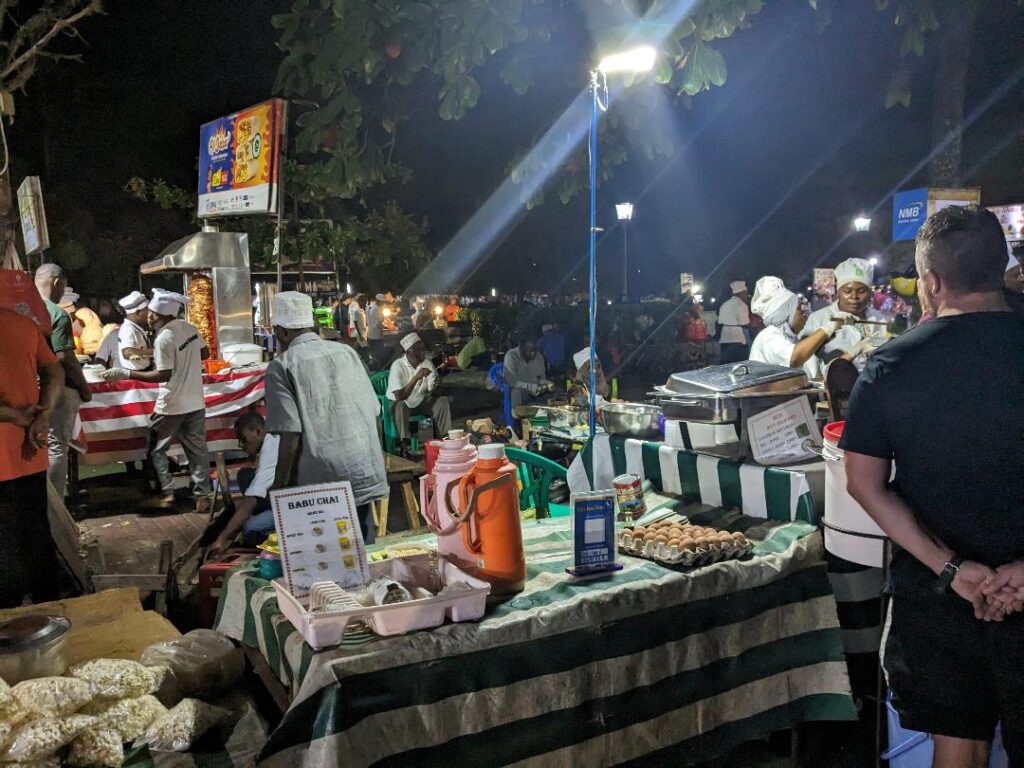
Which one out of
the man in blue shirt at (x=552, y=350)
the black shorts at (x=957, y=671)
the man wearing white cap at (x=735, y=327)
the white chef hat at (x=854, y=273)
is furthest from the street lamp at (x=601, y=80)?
the man wearing white cap at (x=735, y=327)

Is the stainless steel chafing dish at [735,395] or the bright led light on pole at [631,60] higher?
the bright led light on pole at [631,60]

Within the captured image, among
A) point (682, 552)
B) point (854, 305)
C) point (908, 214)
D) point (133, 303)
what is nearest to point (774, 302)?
point (854, 305)

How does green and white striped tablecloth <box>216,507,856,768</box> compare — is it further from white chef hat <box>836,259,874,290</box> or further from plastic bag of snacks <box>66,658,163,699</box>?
white chef hat <box>836,259,874,290</box>

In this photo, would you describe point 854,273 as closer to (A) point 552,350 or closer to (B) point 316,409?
(B) point 316,409

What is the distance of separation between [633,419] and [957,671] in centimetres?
227

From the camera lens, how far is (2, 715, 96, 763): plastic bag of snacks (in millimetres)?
1883

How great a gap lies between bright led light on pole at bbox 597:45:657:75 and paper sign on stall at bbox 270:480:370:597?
2.99 m

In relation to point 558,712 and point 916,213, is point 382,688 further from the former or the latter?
point 916,213

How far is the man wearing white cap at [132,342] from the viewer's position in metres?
8.52

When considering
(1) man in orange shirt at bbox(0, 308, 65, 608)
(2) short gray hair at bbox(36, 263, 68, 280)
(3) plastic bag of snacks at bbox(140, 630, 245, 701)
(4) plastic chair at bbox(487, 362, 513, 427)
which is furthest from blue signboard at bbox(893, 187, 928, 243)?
(3) plastic bag of snacks at bbox(140, 630, 245, 701)

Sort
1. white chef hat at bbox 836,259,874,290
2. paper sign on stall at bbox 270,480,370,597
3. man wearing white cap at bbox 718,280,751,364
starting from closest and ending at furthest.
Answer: paper sign on stall at bbox 270,480,370,597 → white chef hat at bbox 836,259,874,290 → man wearing white cap at bbox 718,280,751,364

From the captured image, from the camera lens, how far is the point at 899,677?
7.86 feet

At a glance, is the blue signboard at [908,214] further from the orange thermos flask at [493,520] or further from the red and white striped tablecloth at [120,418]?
the orange thermos flask at [493,520]

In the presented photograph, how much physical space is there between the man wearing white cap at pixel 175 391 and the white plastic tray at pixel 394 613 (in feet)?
20.4
